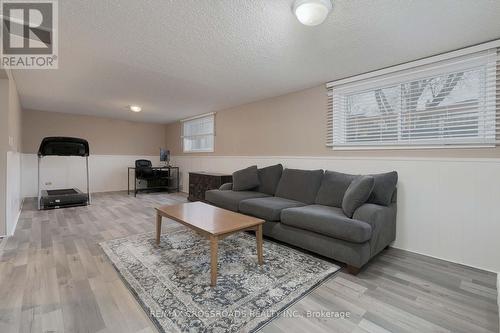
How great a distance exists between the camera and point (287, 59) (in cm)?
265

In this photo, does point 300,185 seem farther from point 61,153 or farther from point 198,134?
point 61,153

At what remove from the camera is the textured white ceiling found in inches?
69.6

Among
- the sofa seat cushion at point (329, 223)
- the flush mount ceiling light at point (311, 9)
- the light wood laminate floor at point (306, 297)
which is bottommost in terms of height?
the light wood laminate floor at point (306, 297)

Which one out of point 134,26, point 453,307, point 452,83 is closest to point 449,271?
point 453,307

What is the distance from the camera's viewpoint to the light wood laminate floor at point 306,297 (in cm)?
145

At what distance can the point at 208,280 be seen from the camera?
1936 mm

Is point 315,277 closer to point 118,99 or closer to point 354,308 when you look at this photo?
point 354,308

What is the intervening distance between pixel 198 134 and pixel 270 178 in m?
3.14

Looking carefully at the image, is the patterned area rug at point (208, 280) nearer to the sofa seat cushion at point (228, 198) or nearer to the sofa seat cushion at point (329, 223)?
the sofa seat cushion at point (329, 223)

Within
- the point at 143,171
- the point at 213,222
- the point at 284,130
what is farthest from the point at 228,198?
the point at 143,171

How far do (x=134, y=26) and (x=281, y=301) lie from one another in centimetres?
255

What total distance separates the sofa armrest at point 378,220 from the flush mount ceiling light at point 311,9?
5.60 feet

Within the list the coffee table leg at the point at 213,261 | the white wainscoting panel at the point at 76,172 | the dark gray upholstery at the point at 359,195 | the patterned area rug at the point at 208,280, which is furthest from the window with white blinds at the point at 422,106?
the white wainscoting panel at the point at 76,172

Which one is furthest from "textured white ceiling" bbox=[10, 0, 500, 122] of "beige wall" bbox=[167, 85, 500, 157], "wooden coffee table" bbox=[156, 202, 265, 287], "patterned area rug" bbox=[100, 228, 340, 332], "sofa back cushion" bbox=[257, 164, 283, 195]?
"patterned area rug" bbox=[100, 228, 340, 332]
